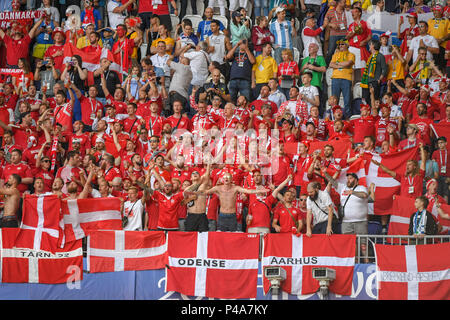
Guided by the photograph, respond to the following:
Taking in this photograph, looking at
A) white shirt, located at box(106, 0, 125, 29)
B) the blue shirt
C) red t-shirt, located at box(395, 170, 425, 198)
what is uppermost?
white shirt, located at box(106, 0, 125, 29)

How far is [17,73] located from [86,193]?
6481mm

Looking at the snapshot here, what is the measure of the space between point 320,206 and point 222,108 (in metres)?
4.80

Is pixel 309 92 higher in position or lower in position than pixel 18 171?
higher

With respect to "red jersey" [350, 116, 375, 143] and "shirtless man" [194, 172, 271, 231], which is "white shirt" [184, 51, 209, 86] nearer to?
"red jersey" [350, 116, 375, 143]

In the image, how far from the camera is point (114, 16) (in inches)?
880

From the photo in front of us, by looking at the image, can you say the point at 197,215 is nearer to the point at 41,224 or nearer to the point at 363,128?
the point at 41,224

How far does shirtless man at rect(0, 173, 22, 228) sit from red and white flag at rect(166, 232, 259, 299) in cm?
315

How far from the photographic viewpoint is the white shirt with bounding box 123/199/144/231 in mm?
15242

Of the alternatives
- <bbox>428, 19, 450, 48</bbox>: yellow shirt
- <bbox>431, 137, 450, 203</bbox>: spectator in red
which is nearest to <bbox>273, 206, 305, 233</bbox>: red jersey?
<bbox>431, 137, 450, 203</bbox>: spectator in red

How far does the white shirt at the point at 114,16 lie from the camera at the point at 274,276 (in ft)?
36.1

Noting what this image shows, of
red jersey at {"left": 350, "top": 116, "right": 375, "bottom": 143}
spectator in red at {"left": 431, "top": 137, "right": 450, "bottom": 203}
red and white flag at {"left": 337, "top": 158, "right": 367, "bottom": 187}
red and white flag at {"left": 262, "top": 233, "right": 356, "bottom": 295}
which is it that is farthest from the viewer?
red jersey at {"left": 350, "top": 116, "right": 375, "bottom": 143}

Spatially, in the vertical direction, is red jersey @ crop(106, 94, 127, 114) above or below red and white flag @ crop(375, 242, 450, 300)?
above

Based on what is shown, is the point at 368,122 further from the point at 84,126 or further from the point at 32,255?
the point at 32,255

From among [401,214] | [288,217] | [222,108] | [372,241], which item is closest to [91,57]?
[222,108]
